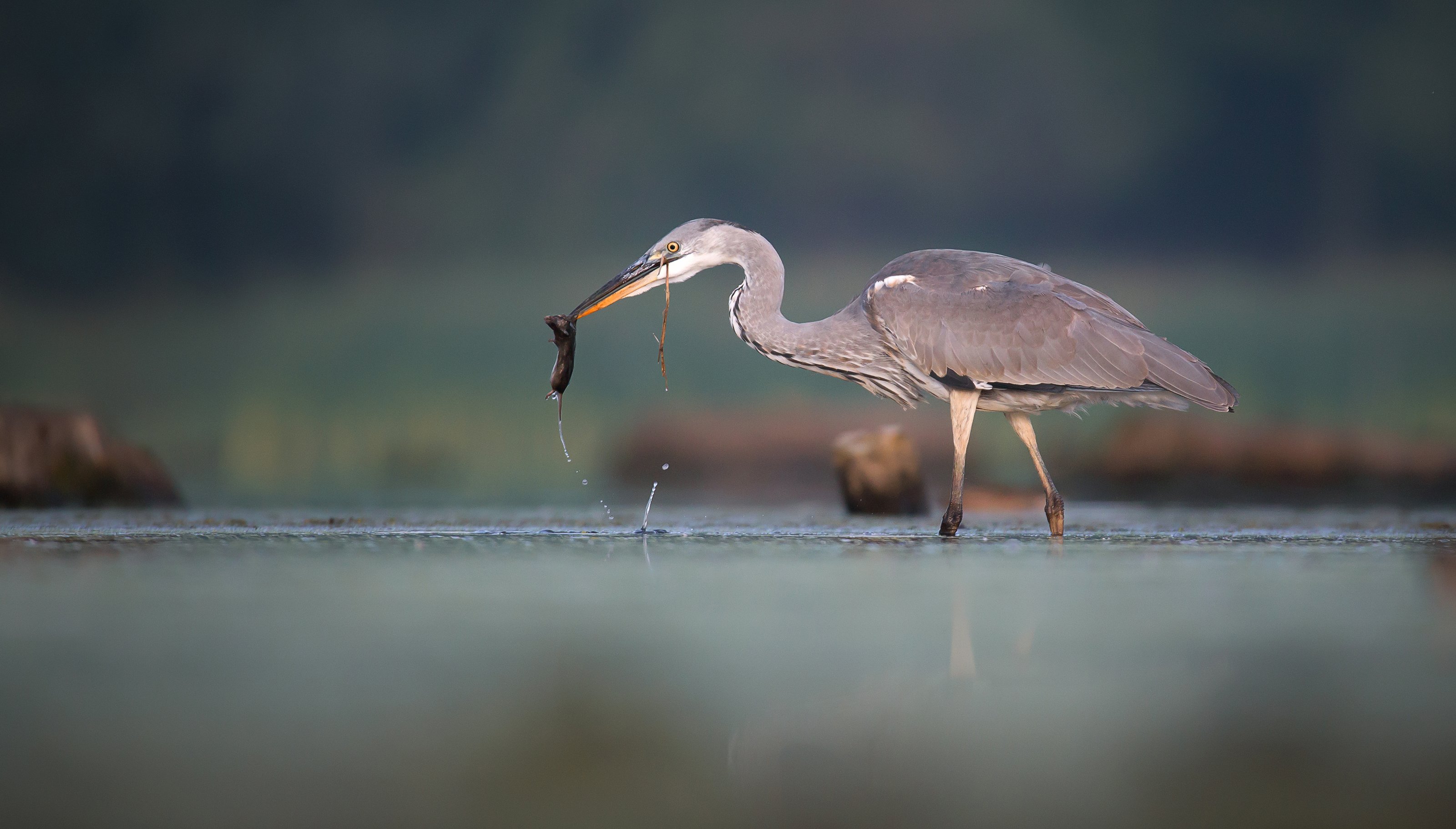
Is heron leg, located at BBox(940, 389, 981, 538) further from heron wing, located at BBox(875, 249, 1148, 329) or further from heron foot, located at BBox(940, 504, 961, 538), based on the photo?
heron wing, located at BBox(875, 249, 1148, 329)

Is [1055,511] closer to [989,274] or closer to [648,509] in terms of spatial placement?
[989,274]

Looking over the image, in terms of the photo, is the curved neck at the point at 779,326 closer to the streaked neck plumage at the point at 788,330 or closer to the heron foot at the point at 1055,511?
the streaked neck plumage at the point at 788,330

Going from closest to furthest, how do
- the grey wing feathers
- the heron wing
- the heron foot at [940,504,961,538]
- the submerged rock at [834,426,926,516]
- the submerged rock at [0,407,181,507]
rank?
the heron foot at [940,504,961,538] < the grey wing feathers < the heron wing < the submerged rock at [834,426,926,516] < the submerged rock at [0,407,181,507]

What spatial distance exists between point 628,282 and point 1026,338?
2.25 m

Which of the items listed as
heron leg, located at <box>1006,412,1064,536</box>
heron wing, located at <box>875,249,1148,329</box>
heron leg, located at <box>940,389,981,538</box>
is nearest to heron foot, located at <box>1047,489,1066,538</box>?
heron leg, located at <box>1006,412,1064,536</box>

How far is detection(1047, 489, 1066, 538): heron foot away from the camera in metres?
6.96

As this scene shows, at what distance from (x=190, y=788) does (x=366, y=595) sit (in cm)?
216

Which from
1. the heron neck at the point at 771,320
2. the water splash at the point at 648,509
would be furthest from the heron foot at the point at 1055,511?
the water splash at the point at 648,509

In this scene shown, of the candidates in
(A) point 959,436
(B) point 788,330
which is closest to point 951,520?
(A) point 959,436

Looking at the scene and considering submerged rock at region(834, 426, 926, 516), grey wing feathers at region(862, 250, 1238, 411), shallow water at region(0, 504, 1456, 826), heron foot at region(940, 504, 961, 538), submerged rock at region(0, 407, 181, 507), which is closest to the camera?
shallow water at region(0, 504, 1456, 826)

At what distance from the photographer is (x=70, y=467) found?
9.30 meters

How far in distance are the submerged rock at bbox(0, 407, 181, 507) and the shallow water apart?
456cm

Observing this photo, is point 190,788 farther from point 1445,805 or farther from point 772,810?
point 1445,805

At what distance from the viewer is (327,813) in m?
1.80
